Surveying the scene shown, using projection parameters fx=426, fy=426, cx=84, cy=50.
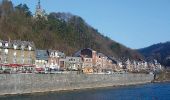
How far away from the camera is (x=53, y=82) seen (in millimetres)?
71250

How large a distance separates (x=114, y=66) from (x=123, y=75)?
1484 inches

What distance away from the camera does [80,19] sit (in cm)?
17175

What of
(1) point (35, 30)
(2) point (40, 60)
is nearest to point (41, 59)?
(2) point (40, 60)

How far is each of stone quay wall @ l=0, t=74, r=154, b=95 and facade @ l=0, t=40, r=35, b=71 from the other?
7.59 metres

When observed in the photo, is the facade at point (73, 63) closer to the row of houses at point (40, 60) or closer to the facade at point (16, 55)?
the row of houses at point (40, 60)

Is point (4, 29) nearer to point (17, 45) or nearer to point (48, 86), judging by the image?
point (17, 45)

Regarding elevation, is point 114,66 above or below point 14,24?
below

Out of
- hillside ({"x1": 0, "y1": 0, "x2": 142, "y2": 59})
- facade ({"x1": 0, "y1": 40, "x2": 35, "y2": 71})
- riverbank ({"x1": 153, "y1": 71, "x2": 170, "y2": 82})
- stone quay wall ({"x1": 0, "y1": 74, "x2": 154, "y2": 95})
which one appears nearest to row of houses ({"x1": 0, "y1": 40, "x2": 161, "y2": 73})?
facade ({"x1": 0, "y1": 40, "x2": 35, "y2": 71})

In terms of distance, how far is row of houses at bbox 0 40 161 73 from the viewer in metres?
76.0

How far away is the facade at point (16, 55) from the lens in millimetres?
75625

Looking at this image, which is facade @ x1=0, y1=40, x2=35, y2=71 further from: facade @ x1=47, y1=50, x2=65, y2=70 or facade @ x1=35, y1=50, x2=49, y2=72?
facade @ x1=47, y1=50, x2=65, y2=70

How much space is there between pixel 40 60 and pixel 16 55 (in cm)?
1341

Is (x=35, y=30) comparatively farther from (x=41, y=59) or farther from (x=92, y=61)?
(x=41, y=59)

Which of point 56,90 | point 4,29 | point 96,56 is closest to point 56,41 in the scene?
point 96,56
